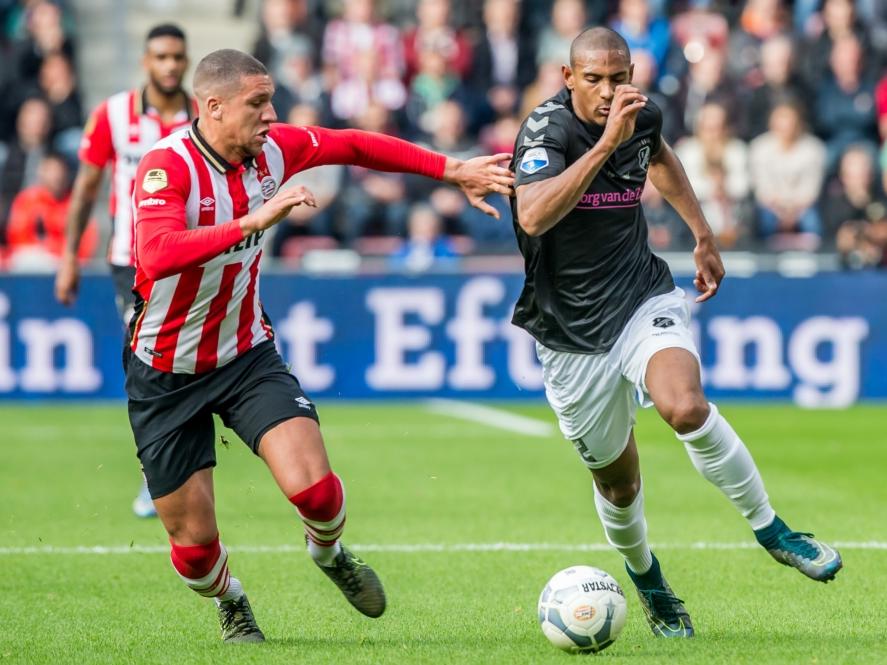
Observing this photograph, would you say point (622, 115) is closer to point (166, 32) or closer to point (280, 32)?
point (166, 32)

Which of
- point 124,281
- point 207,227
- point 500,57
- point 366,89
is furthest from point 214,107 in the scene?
point 500,57

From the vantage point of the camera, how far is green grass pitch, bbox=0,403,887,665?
5.78 meters

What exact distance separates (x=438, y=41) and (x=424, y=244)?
3.52 metres

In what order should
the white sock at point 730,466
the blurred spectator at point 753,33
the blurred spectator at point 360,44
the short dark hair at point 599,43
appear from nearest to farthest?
the white sock at point 730,466 → the short dark hair at point 599,43 → the blurred spectator at point 360,44 → the blurred spectator at point 753,33

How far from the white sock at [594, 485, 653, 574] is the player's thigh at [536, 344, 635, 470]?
0.18 meters

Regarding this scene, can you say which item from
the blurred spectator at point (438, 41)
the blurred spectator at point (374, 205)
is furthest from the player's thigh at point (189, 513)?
the blurred spectator at point (438, 41)

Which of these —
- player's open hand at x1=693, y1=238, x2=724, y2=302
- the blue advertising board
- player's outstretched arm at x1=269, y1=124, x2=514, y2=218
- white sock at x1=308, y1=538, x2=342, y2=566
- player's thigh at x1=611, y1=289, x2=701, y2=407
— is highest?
player's outstretched arm at x1=269, y1=124, x2=514, y2=218

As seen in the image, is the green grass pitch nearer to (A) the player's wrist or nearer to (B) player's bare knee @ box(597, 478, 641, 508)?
(B) player's bare knee @ box(597, 478, 641, 508)

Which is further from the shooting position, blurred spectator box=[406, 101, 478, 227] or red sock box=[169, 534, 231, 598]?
blurred spectator box=[406, 101, 478, 227]

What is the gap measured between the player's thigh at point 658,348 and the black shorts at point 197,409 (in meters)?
1.20

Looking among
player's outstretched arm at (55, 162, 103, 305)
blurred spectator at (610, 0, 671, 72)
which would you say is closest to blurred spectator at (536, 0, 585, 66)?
blurred spectator at (610, 0, 671, 72)

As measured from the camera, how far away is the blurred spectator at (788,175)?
16.7 m

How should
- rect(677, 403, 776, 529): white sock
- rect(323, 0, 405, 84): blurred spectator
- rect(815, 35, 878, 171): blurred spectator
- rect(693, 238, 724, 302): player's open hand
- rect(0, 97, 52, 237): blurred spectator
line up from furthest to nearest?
rect(323, 0, 405, 84): blurred spectator < rect(815, 35, 878, 171): blurred spectator < rect(0, 97, 52, 237): blurred spectator < rect(693, 238, 724, 302): player's open hand < rect(677, 403, 776, 529): white sock

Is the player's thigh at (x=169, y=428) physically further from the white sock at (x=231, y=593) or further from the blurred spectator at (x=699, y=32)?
the blurred spectator at (x=699, y=32)
